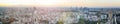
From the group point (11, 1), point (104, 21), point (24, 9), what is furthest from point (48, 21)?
point (104, 21)

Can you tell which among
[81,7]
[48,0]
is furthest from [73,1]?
[48,0]

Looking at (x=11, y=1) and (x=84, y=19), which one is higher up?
(x=11, y=1)

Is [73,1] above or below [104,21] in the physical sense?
above

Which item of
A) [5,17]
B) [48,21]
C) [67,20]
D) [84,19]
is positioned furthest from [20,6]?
[84,19]

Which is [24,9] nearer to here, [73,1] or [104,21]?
[73,1]

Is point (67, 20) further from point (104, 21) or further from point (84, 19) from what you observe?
point (104, 21)

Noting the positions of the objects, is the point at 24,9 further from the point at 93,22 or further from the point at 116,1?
the point at 116,1
